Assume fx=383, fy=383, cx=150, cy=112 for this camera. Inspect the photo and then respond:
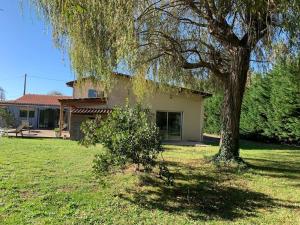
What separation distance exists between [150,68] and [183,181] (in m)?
6.52

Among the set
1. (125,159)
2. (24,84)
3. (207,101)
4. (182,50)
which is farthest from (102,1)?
(24,84)

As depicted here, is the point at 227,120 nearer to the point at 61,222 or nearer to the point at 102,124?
the point at 102,124

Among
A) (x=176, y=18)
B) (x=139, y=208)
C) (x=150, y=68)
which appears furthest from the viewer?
(x=150, y=68)

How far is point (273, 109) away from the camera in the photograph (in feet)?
75.2

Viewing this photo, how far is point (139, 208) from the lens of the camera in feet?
23.0

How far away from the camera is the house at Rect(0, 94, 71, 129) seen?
34.8 metres

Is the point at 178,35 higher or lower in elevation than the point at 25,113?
higher

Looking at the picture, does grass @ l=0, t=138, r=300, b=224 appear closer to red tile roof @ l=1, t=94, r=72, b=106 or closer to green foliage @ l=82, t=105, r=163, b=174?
green foliage @ l=82, t=105, r=163, b=174

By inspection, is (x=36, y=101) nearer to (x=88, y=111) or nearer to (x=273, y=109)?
(x=88, y=111)

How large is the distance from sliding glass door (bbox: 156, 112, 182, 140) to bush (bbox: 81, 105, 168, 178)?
15139 millimetres

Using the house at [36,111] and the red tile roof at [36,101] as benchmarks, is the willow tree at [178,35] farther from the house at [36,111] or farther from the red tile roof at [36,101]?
the red tile roof at [36,101]

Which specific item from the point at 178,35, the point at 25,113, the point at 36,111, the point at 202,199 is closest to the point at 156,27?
the point at 178,35

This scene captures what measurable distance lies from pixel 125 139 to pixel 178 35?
610 centimetres

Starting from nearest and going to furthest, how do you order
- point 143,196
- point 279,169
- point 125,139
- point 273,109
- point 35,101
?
1. point 125,139
2. point 143,196
3. point 279,169
4. point 273,109
5. point 35,101
